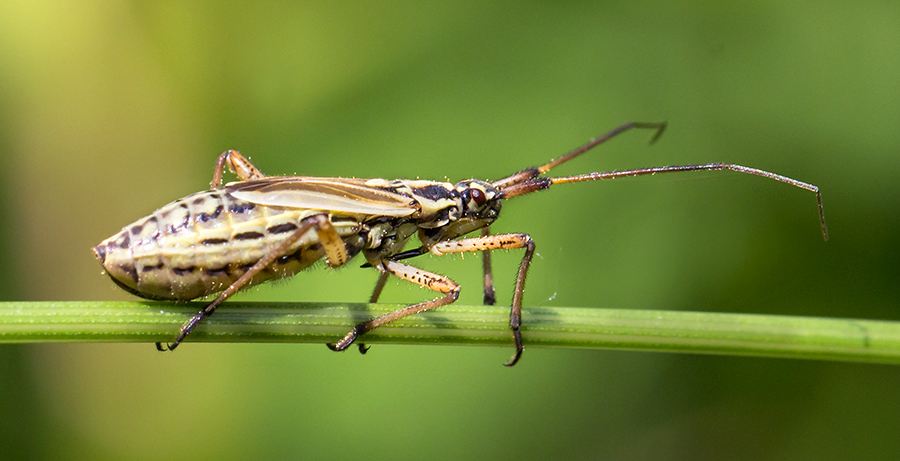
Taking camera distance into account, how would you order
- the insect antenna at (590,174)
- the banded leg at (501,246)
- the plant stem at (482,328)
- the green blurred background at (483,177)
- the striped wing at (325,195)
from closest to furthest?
the plant stem at (482,328) → the striped wing at (325,195) → the banded leg at (501,246) → the insect antenna at (590,174) → the green blurred background at (483,177)

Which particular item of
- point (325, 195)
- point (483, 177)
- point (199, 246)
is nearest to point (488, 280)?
point (483, 177)

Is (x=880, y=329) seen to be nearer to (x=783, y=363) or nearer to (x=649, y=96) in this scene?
(x=783, y=363)

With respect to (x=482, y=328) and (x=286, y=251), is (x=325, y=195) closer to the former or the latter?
(x=286, y=251)

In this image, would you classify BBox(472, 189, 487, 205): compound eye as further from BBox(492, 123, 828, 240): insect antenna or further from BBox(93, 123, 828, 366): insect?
BBox(492, 123, 828, 240): insect antenna

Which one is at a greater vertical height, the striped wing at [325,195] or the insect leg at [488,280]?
the striped wing at [325,195]

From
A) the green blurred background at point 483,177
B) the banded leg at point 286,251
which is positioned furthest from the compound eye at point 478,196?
the banded leg at point 286,251

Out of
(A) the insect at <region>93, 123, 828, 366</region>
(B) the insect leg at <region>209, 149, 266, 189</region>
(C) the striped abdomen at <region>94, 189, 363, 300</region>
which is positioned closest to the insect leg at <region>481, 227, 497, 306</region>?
(A) the insect at <region>93, 123, 828, 366</region>

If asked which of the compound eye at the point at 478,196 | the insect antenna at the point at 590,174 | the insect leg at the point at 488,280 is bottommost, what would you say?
the insect leg at the point at 488,280

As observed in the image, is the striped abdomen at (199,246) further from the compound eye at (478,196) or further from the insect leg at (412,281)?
the compound eye at (478,196)
